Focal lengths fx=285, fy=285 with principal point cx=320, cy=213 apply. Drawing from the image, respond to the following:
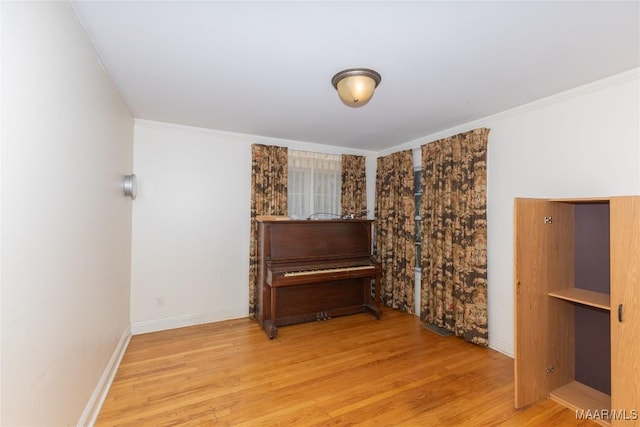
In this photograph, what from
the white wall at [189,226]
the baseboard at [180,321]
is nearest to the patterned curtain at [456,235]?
the white wall at [189,226]

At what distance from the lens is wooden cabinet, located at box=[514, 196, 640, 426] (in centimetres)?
213

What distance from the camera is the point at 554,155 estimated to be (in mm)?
2549

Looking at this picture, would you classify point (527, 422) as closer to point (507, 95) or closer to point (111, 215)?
point (507, 95)

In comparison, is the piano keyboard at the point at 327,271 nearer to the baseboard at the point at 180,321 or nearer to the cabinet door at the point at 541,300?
the baseboard at the point at 180,321

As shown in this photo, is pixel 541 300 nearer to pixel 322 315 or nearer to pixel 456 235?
pixel 456 235

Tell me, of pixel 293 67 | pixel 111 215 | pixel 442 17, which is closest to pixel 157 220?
pixel 111 215

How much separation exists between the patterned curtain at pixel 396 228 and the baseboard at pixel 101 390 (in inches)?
129

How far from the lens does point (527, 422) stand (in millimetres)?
1959

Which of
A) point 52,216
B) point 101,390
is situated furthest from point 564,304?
point 101,390

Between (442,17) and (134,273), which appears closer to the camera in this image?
(442,17)

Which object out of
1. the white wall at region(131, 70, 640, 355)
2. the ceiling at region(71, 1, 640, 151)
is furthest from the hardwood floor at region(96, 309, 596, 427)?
the ceiling at region(71, 1, 640, 151)

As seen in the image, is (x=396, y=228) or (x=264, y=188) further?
(x=396, y=228)

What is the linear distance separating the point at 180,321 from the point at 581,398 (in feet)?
13.0

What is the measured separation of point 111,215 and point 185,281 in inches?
54.4
